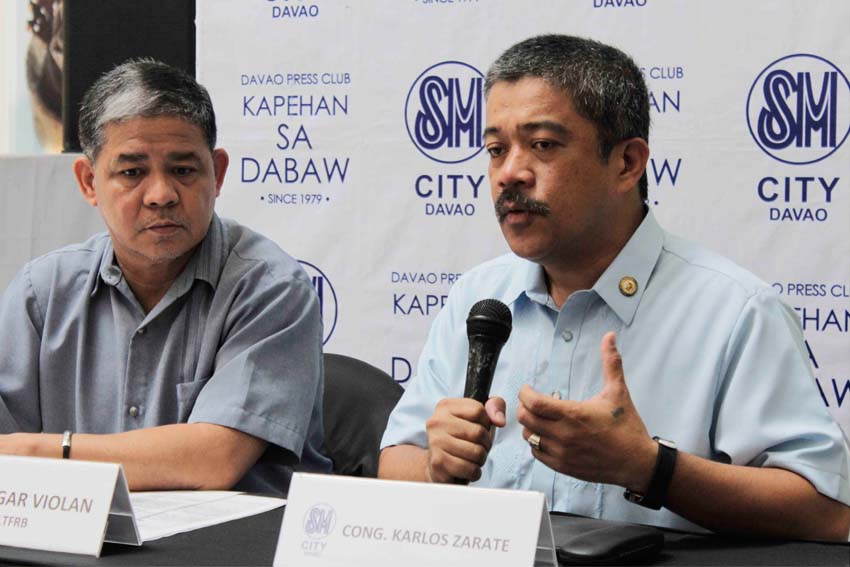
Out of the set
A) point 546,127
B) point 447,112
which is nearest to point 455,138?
point 447,112

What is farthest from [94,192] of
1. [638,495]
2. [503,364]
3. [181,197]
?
[638,495]

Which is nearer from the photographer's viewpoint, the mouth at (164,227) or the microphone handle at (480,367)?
the microphone handle at (480,367)

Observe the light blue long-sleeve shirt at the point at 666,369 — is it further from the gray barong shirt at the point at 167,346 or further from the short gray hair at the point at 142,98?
the short gray hair at the point at 142,98

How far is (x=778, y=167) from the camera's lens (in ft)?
9.78

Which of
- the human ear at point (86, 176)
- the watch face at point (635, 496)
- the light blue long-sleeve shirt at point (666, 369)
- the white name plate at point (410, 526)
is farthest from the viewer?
the human ear at point (86, 176)

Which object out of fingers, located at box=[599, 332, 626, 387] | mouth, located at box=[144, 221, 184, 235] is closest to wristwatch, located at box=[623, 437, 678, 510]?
fingers, located at box=[599, 332, 626, 387]

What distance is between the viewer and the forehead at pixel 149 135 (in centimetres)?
206

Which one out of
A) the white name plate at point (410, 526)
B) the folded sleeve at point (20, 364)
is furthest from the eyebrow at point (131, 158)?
the white name plate at point (410, 526)

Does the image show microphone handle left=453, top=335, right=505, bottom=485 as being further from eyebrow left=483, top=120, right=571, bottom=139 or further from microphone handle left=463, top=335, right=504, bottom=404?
eyebrow left=483, top=120, right=571, bottom=139

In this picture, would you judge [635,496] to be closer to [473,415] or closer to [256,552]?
[473,415]

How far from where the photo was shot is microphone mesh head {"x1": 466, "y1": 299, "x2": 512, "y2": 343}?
58.6 inches

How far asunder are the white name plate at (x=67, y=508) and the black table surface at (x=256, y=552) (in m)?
0.01

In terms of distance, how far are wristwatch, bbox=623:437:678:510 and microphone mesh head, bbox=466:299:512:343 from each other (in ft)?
0.83

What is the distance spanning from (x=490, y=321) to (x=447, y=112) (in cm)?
196
